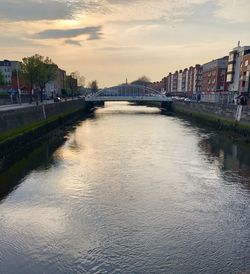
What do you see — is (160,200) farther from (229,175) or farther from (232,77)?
(232,77)

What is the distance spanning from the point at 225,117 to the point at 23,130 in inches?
1136

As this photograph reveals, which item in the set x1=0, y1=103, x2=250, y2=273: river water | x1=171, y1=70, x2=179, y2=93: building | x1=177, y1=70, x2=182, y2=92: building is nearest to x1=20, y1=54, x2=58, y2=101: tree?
x1=0, y1=103, x2=250, y2=273: river water

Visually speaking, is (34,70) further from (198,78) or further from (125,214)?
(198,78)

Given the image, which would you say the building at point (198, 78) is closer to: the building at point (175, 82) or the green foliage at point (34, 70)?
the building at point (175, 82)

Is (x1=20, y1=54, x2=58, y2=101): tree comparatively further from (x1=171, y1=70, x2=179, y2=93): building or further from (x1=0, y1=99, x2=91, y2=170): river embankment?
(x1=171, y1=70, x2=179, y2=93): building

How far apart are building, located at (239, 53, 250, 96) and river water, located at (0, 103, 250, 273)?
A: 35.9 m

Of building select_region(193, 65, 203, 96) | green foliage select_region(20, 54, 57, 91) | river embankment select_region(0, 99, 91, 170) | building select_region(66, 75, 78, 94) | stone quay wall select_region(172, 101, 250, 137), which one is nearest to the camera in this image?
river embankment select_region(0, 99, 91, 170)

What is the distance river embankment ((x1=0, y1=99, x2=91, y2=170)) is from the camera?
→ 79.0 ft

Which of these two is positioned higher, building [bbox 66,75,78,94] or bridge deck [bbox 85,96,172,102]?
building [bbox 66,75,78,94]

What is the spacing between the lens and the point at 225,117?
4372 cm

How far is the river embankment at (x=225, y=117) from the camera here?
35.7m

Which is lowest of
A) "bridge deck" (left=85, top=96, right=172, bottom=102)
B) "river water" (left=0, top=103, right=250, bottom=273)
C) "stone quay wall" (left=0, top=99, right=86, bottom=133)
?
"river water" (left=0, top=103, right=250, bottom=273)

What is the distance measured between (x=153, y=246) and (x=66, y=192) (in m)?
7.16

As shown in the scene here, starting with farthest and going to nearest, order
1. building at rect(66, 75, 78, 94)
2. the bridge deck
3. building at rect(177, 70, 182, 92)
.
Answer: building at rect(177, 70, 182, 92)
building at rect(66, 75, 78, 94)
the bridge deck
